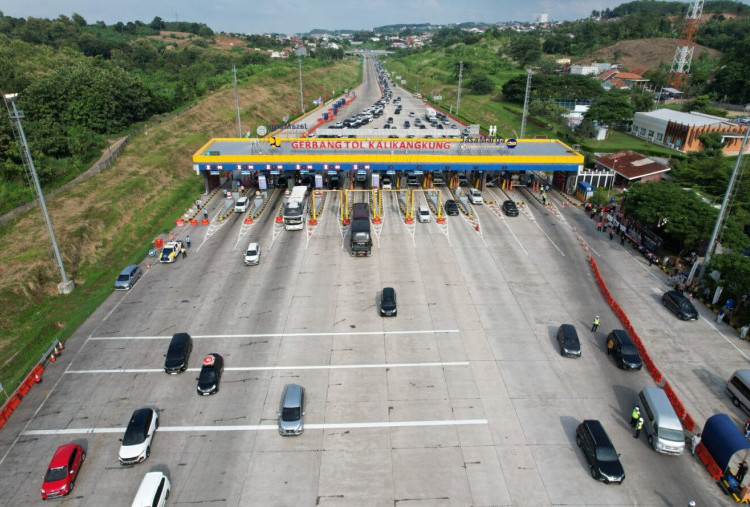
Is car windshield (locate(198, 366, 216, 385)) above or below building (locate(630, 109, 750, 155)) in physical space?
below

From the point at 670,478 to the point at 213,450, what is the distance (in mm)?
26026

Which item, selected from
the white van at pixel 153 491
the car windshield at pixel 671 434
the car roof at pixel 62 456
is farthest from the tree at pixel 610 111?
the car roof at pixel 62 456

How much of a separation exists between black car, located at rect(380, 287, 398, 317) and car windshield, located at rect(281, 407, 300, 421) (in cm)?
1332

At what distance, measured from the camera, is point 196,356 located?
117 ft

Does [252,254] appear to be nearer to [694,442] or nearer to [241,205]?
[241,205]

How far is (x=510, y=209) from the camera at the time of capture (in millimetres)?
62062

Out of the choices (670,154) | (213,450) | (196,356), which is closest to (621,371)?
(213,450)

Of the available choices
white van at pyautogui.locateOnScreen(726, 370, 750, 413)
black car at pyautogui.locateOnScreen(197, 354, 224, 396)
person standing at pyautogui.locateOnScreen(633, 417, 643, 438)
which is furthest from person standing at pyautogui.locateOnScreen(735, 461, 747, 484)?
black car at pyautogui.locateOnScreen(197, 354, 224, 396)

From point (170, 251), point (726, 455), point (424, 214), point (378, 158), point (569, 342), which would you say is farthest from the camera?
point (378, 158)

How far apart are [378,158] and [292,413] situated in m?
44.4

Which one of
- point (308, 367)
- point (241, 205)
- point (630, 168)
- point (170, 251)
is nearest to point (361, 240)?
point (308, 367)

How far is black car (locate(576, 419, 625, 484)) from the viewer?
82.0 ft

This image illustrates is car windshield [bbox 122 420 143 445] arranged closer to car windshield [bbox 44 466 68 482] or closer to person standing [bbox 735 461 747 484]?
car windshield [bbox 44 466 68 482]

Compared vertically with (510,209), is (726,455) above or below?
below
